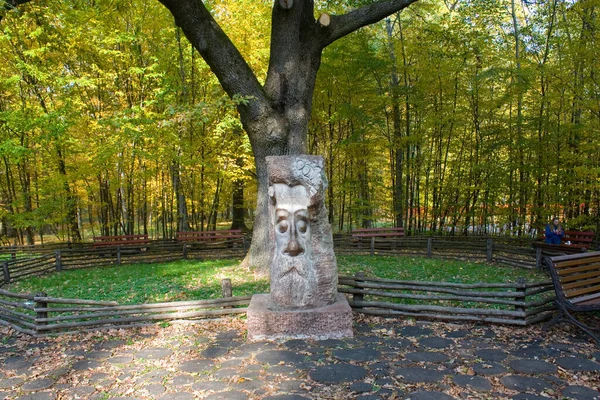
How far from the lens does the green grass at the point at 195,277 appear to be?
741cm

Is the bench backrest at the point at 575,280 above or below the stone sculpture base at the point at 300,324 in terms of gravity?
above

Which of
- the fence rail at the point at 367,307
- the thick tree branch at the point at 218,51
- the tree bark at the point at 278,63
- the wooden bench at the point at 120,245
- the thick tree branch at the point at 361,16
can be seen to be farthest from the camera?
the wooden bench at the point at 120,245

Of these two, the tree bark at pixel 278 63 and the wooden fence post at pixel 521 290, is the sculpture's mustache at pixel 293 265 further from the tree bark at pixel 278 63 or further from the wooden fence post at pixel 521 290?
the tree bark at pixel 278 63

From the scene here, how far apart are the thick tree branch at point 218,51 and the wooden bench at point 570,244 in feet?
25.9

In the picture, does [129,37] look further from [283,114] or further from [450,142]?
[450,142]

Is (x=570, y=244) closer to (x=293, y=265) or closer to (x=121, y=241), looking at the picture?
(x=293, y=265)

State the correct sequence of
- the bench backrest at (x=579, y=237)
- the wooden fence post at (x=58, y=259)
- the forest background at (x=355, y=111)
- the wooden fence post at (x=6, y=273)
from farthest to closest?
1. the forest background at (x=355, y=111)
2. the wooden fence post at (x=58, y=259)
3. the bench backrest at (x=579, y=237)
4. the wooden fence post at (x=6, y=273)

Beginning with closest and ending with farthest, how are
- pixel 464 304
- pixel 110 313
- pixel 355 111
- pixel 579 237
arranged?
pixel 110 313, pixel 464 304, pixel 579 237, pixel 355 111

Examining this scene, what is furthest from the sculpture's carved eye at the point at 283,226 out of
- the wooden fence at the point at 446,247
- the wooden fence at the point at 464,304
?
the wooden fence at the point at 446,247

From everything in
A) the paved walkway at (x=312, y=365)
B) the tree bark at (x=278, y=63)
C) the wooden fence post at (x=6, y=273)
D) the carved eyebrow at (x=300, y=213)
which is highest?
the tree bark at (x=278, y=63)

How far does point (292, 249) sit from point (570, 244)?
331 inches

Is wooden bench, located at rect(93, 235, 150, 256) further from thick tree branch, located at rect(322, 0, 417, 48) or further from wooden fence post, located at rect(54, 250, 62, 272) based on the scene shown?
Result: thick tree branch, located at rect(322, 0, 417, 48)

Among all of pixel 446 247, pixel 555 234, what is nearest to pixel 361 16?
pixel 446 247

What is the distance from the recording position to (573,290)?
15.2 feet
